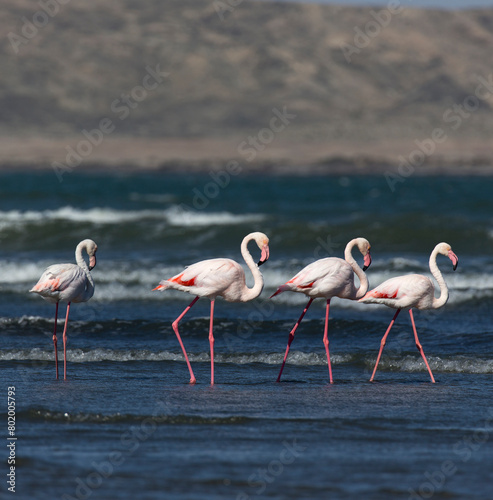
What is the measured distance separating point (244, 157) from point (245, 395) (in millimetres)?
75011

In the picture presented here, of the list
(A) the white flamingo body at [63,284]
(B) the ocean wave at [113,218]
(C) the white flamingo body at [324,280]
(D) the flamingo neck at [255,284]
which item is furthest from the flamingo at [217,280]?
(B) the ocean wave at [113,218]

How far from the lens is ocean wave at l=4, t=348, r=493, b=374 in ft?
30.4

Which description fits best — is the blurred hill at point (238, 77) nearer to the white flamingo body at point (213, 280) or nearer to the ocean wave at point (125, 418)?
the white flamingo body at point (213, 280)

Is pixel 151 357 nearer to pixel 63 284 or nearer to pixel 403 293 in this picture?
pixel 63 284

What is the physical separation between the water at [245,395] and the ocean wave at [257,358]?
25 mm

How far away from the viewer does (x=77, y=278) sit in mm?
8773

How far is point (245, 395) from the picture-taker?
7648mm

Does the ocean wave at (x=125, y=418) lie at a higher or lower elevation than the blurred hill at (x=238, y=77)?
lower

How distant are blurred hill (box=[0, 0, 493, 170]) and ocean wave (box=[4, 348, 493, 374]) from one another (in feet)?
239

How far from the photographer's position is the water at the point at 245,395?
18.0 ft

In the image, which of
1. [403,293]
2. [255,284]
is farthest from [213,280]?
[403,293]

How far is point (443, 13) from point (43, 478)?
13712 cm

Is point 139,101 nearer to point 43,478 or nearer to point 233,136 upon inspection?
point 233,136

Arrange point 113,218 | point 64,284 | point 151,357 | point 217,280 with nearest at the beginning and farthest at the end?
point 217,280 < point 64,284 < point 151,357 < point 113,218
